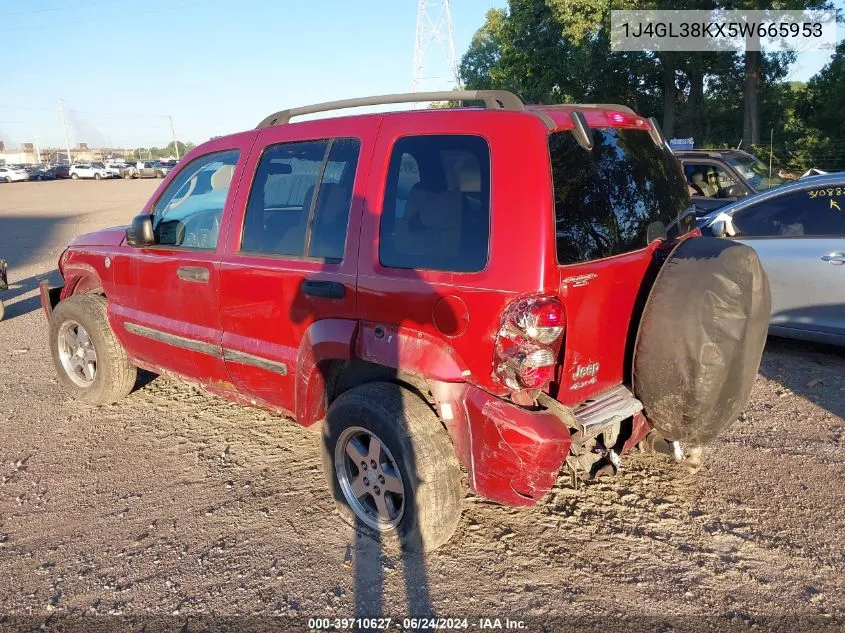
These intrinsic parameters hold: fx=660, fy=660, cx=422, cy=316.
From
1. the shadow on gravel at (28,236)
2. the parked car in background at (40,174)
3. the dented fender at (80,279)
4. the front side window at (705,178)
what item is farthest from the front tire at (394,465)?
the parked car in background at (40,174)

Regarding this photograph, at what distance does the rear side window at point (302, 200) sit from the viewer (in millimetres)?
3289

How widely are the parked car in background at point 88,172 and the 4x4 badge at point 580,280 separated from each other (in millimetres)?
61708

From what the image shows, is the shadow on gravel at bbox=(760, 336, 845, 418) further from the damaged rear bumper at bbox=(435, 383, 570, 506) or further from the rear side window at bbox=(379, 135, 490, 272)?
the rear side window at bbox=(379, 135, 490, 272)

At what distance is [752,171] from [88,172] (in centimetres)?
5903

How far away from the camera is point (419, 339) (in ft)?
9.52

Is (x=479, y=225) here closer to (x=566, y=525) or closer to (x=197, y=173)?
(x=566, y=525)

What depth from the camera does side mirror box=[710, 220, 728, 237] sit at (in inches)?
226

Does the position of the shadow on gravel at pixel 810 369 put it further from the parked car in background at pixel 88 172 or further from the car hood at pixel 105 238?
the parked car in background at pixel 88 172

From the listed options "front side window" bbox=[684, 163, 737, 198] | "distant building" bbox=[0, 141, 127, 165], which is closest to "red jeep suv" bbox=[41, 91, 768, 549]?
"front side window" bbox=[684, 163, 737, 198]

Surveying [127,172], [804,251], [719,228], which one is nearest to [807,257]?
[804,251]

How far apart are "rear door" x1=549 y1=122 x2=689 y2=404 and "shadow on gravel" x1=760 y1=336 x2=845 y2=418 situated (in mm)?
2538

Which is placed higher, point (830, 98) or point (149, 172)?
point (149, 172)

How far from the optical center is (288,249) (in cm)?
351

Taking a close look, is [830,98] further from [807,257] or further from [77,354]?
[77,354]
